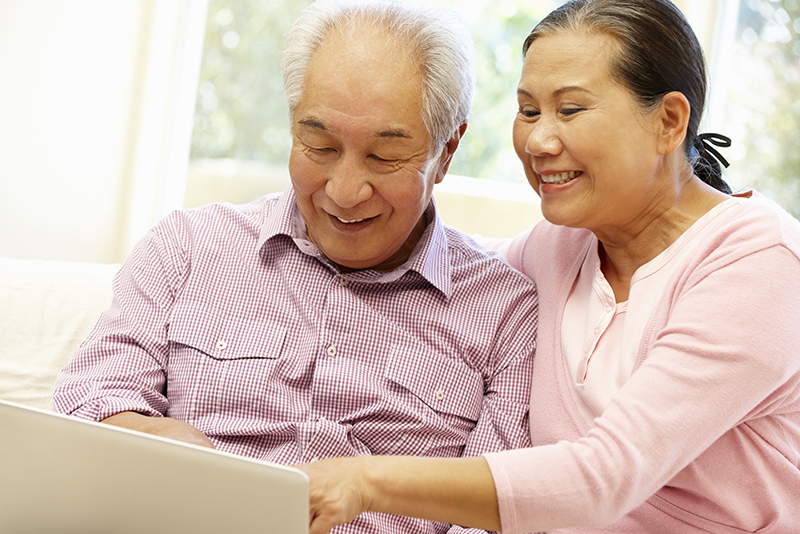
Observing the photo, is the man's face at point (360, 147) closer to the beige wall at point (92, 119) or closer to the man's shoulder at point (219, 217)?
the man's shoulder at point (219, 217)

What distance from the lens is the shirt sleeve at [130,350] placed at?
1351 mm

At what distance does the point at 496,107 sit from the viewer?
3.15m

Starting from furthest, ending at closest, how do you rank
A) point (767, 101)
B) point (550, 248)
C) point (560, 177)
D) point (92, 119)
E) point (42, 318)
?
point (92, 119), point (767, 101), point (42, 318), point (550, 248), point (560, 177)

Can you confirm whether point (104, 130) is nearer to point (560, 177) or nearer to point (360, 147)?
point (360, 147)

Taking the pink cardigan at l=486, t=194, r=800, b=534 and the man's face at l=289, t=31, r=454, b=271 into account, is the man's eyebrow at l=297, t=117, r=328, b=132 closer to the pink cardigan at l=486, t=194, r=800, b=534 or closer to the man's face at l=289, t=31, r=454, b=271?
the man's face at l=289, t=31, r=454, b=271

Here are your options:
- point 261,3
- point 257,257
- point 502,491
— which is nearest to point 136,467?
point 502,491

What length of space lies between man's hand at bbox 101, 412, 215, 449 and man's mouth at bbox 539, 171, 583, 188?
2.47 ft

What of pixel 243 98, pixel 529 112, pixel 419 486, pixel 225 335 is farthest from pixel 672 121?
pixel 243 98

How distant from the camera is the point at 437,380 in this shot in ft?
4.90

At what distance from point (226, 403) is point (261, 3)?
7.94 feet

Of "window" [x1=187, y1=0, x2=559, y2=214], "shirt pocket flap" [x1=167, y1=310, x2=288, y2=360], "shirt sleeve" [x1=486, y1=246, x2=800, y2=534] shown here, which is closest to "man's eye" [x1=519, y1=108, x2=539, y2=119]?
"shirt sleeve" [x1=486, y1=246, x2=800, y2=534]

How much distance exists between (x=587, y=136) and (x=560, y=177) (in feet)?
0.35

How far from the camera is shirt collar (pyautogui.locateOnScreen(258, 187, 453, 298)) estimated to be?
5.08 ft

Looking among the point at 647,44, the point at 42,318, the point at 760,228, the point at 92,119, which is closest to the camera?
the point at 760,228
